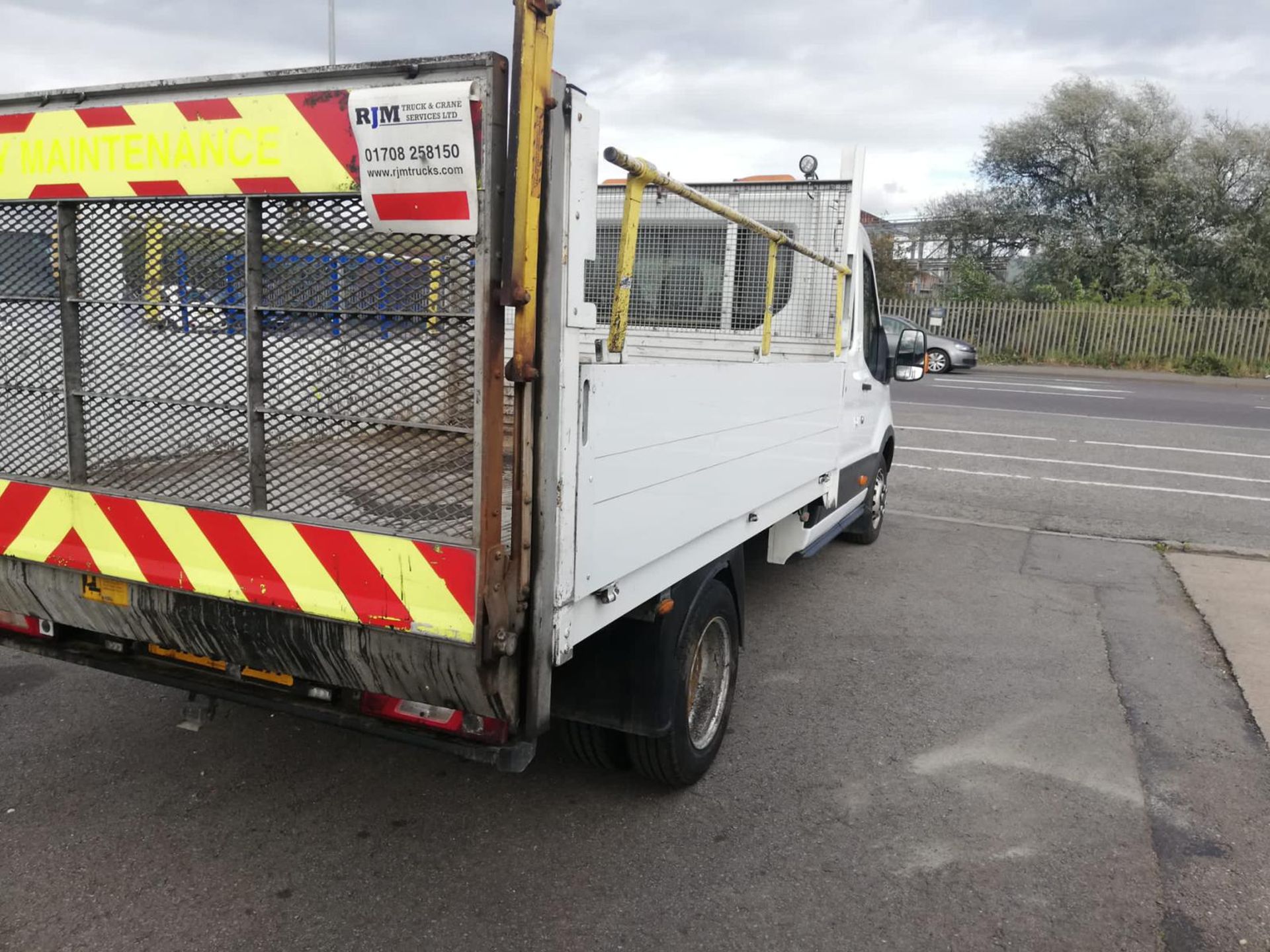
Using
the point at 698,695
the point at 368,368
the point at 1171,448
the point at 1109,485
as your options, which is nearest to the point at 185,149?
the point at 368,368

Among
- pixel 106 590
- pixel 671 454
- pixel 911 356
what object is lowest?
pixel 106 590

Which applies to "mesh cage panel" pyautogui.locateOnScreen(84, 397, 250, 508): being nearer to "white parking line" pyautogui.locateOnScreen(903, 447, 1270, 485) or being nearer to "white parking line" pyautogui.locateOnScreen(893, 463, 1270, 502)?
"white parking line" pyautogui.locateOnScreen(893, 463, 1270, 502)

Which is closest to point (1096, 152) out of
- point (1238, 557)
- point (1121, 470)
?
point (1121, 470)

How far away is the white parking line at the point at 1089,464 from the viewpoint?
35.3 ft

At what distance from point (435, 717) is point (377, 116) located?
1.59 meters

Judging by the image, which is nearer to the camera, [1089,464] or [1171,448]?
[1089,464]

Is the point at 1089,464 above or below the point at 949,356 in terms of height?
below

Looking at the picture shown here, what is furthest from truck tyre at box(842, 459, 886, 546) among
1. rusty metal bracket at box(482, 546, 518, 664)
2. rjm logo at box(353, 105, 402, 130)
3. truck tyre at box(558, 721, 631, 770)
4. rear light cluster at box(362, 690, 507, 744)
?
rjm logo at box(353, 105, 402, 130)

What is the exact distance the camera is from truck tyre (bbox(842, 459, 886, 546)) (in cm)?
721

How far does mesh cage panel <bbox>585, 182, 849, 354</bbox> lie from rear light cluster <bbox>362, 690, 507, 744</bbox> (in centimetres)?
266

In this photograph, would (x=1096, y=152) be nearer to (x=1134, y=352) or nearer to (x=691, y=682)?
(x=1134, y=352)

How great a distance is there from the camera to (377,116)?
2.30 m

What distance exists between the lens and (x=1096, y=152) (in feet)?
101

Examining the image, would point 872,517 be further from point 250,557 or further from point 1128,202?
point 1128,202
